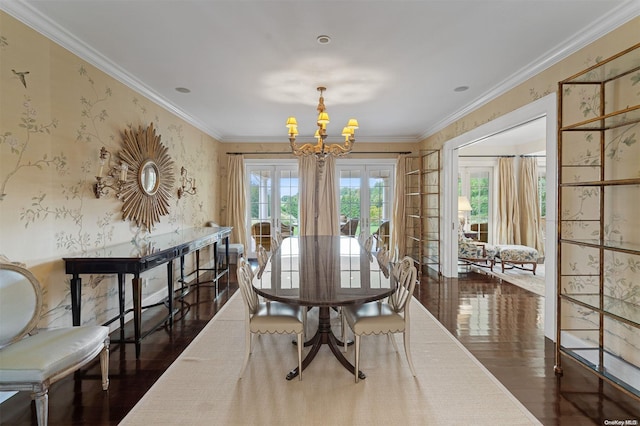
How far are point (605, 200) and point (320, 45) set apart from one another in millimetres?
2561

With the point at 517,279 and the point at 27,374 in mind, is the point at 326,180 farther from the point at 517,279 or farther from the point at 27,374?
the point at 27,374

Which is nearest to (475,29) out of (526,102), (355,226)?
(526,102)

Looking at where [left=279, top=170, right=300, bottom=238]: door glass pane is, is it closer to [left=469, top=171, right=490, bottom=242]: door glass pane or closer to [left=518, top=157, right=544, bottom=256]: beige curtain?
[left=469, top=171, right=490, bottom=242]: door glass pane

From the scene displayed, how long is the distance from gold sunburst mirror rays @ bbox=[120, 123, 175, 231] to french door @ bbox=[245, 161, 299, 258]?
2.55m

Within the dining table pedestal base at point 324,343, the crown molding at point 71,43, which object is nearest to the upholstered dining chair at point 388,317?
the dining table pedestal base at point 324,343

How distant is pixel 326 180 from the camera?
6.44 m

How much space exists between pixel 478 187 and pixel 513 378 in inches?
231

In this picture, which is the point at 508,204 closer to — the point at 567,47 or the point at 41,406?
the point at 567,47

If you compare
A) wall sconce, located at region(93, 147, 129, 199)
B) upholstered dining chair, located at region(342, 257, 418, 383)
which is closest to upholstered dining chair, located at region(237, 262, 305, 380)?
upholstered dining chair, located at region(342, 257, 418, 383)

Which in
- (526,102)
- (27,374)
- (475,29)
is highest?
(475,29)

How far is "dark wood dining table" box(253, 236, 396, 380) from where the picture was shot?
198 cm

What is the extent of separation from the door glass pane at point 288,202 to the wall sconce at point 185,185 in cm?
202

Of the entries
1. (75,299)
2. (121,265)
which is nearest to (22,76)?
(121,265)

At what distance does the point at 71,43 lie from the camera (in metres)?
2.52
